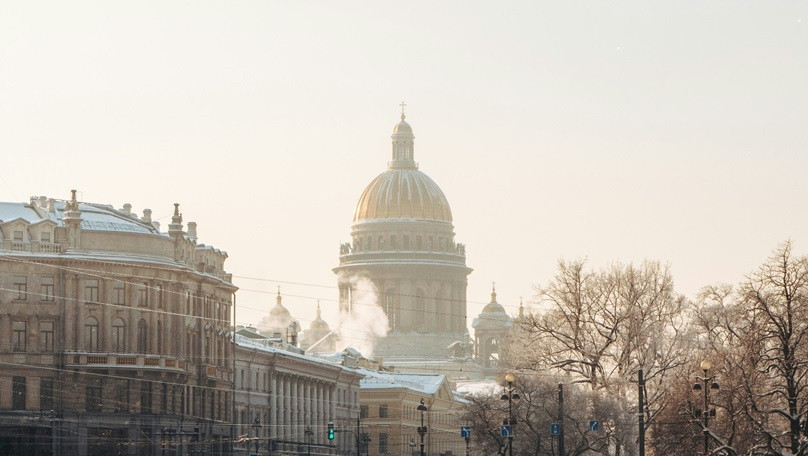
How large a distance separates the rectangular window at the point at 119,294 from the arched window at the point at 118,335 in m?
0.92

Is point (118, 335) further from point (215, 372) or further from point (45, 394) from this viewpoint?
point (215, 372)

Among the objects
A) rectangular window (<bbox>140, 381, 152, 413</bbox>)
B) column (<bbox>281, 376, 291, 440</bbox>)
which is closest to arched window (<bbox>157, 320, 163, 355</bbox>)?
rectangular window (<bbox>140, 381, 152, 413</bbox>)

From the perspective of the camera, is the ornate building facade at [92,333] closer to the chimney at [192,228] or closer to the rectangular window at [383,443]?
the chimney at [192,228]

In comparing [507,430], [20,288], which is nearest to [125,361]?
[20,288]

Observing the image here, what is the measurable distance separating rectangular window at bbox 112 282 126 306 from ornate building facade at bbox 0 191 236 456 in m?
0.05

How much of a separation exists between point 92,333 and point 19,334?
13.0ft

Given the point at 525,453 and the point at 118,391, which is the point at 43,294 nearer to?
the point at 118,391

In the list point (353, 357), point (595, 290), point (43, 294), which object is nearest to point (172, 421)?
point (43, 294)

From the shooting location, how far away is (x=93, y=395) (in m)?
106

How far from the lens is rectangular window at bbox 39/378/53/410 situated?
342 ft

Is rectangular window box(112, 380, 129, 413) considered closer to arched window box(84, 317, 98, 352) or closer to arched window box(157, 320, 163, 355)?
arched window box(84, 317, 98, 352)

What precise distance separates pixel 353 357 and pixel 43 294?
260 ft

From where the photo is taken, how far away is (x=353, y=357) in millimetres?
183500

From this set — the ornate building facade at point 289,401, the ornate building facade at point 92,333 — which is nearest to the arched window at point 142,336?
the ornate building facade at point 92,333
